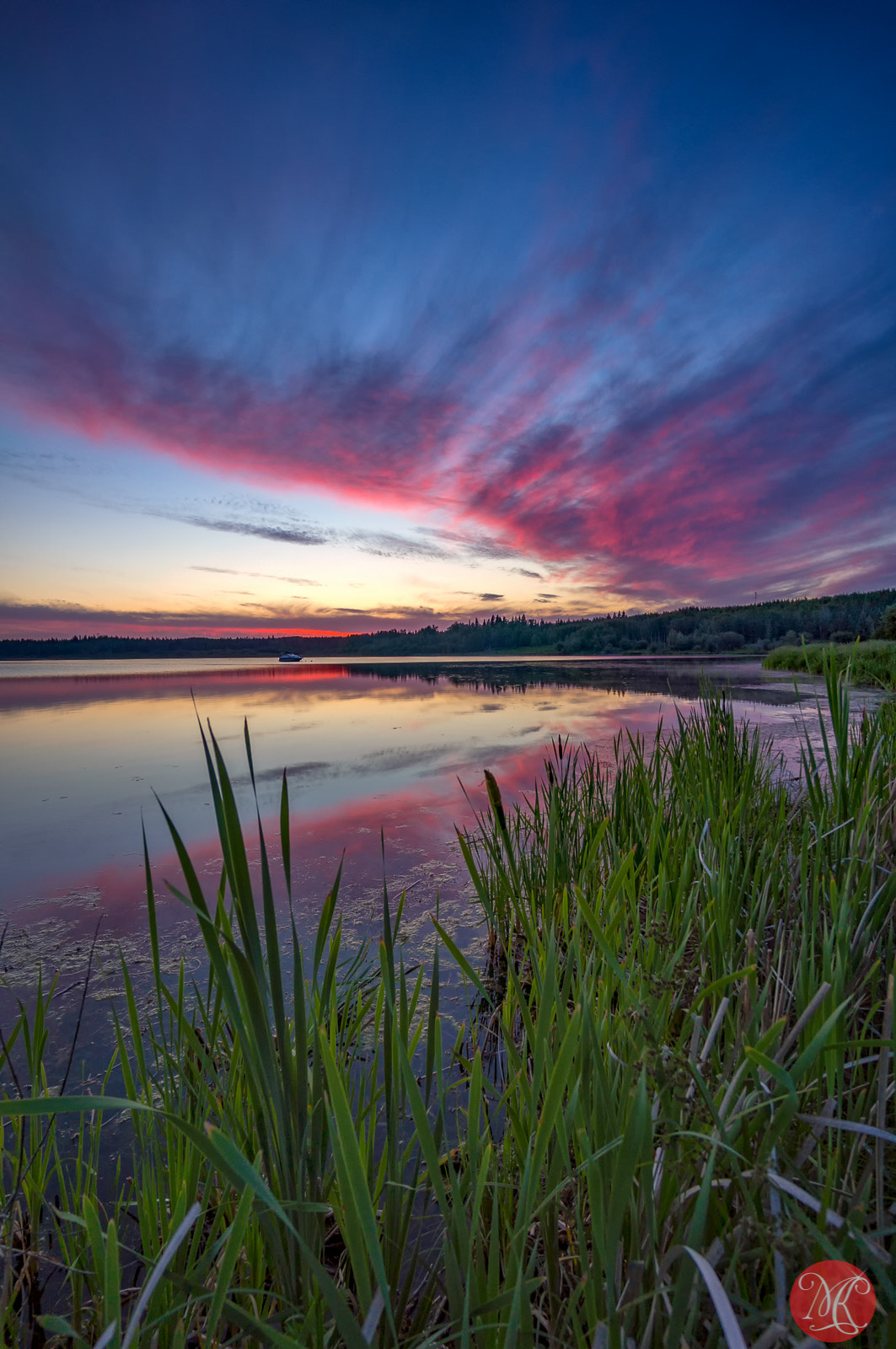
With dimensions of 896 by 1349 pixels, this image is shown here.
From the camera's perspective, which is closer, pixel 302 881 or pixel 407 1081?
pixel 407 1081

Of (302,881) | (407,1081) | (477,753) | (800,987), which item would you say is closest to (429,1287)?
(407,1081)

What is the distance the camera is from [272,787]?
7.01 metres

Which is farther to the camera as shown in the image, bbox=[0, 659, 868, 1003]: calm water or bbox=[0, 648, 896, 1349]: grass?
bbox=[0, 659, 868, 1003]: calm water

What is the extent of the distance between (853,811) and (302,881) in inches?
138

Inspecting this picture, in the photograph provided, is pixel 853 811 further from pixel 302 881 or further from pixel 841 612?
pixel 841 612

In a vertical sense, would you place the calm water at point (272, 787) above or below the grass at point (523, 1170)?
below

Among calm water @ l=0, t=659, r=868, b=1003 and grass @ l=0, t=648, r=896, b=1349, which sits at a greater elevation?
grass @ l=0, t=648, r=896, b=1349

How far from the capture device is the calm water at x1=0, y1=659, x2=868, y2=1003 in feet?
12.3

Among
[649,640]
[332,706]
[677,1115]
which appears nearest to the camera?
[677,1115]

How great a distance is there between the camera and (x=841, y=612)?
1497 inches

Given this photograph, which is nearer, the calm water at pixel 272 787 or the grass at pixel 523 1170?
the grass at pixel 523 1170

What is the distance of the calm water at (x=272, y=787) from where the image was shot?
376cm

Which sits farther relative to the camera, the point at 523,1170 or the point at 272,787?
the point at 272,787

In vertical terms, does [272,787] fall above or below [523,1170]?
below
